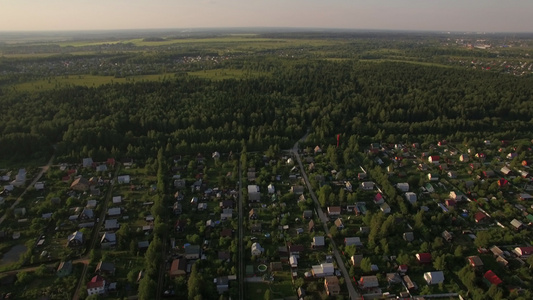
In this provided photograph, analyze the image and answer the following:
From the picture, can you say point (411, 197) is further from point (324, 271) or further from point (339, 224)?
point (324, 271)

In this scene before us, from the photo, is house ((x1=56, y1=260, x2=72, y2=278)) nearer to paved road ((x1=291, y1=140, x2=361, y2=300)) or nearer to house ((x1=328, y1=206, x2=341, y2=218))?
paved road ((x1=291, y1=140, x2=361, y2=300))

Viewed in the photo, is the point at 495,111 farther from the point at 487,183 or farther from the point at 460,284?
the point at 460,284

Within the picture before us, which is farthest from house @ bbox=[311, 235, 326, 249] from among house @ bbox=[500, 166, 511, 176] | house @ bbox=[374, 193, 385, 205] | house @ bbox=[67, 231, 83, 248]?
house @ bbox=[500, 166, 511, 176]

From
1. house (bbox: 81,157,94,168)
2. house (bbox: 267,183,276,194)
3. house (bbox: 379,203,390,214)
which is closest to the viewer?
house (bbox: 379,203,390,214)

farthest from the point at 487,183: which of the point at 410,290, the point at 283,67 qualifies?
the point at 283,67

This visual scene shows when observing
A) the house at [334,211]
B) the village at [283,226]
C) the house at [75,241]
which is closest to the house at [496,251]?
the village at [283,226]

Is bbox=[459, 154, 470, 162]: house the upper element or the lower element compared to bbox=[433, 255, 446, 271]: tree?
upper

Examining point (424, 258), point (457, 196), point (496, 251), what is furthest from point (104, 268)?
point (457, 196)
